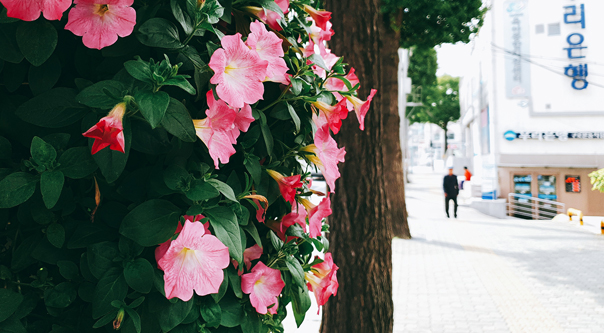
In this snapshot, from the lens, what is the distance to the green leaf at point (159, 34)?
85 cm

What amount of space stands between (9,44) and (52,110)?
134mm

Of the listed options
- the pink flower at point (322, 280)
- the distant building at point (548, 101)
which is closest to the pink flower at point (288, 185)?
the pink flower at point (322, 280)

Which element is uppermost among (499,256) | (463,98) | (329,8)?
(463,98)

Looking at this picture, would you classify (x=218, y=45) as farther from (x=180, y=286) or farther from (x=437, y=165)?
(x=437, y=165)

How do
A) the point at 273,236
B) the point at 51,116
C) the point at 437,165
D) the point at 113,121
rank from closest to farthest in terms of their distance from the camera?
1. the point at 113,121
2. the point at 51,116
3. the point at 273,236
4. the point at 437,165

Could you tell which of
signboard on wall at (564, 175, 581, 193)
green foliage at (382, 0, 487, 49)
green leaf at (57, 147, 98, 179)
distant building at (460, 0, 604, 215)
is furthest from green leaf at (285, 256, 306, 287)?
signboard on wall at (564, 175, 581, 193)

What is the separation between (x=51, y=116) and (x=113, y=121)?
0.66 ft

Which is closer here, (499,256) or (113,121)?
(113,121)

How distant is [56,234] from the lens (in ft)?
2.96

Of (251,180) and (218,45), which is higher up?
(218,45)

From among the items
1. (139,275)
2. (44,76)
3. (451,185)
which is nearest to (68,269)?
(139,275)

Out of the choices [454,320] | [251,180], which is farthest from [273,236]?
[454,320]

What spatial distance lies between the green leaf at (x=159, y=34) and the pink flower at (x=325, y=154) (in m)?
0.41

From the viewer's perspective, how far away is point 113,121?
735mm
